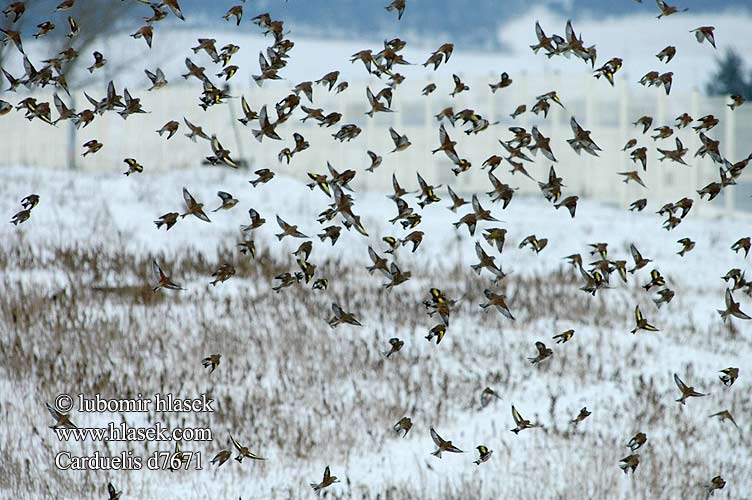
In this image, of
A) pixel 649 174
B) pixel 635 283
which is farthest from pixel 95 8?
pixel 635 283

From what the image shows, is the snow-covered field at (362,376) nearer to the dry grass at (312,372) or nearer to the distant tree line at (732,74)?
the dry grass at (312,372)

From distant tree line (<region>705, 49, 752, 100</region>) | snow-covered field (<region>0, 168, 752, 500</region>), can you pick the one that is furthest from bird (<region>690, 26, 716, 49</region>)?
distant tree line (<region>705, 49, 752, 100</region>)

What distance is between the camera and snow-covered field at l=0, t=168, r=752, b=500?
561 centimetres

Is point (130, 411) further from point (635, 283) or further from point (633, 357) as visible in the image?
point (635, 283)

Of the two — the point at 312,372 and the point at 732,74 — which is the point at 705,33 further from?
the point at 732,74

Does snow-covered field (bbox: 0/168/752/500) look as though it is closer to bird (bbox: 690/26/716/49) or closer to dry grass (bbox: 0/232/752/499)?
dry grass (bbox: 0/232/752/499)

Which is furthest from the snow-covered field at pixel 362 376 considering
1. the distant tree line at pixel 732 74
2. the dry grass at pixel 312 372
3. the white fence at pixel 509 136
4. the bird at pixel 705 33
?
the distant tree line at pixel 732 74

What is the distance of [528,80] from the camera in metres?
22.8

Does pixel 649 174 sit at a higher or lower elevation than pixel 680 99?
lower

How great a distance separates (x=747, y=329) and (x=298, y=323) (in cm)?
485

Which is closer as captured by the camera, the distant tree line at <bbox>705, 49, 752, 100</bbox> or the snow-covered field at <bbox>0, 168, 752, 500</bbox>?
the snow-covered field at <bbox>0, 168, 752, 500</bbox>

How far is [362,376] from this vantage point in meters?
7.25

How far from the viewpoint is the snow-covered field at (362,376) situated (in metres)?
5.61

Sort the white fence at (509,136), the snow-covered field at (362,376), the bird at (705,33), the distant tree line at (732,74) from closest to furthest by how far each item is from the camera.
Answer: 1. the bird at (705,33)
2. the snow-covered field at (362,376)
3. the white fence at (509,136)
4. the distant tree line at (732,74)
